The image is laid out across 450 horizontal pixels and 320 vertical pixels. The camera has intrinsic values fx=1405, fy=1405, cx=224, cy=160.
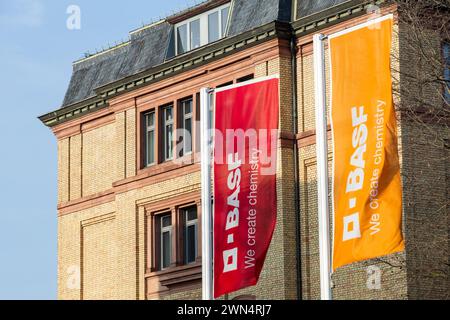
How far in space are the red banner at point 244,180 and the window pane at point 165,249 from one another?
46.2 feet

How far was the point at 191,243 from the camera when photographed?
48.2 meters

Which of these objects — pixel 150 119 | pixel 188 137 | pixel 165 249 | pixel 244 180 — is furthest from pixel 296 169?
pixel 244 180

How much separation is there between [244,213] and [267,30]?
12.4 m

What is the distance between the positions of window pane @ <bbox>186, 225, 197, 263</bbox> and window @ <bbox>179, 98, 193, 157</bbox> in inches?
104

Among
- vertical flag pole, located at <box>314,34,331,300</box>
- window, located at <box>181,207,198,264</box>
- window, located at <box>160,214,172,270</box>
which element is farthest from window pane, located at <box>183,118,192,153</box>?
vertical flag pole, located at <box>314,34,331,300</box>

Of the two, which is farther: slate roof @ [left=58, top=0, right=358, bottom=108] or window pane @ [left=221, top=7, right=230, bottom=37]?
window pane @ [left=221, top=7, right=230, bottom=37]

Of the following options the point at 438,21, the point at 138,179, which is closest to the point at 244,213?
the point at 438,21

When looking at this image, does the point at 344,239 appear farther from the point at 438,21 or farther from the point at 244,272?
the point at 438,21

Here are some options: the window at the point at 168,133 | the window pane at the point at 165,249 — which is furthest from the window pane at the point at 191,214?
the window at the point at 168,133

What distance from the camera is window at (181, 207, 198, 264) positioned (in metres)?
48.0

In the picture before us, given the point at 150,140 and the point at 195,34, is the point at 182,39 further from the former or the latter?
the point at 150,140

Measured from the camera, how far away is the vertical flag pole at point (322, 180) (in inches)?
1152

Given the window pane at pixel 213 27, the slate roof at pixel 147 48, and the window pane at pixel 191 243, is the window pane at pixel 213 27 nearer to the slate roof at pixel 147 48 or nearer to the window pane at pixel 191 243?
the slate roof at pixel 147 48

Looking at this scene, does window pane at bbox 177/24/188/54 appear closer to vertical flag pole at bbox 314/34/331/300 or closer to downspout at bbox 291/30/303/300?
downspout at bbox 291/30/303/300
